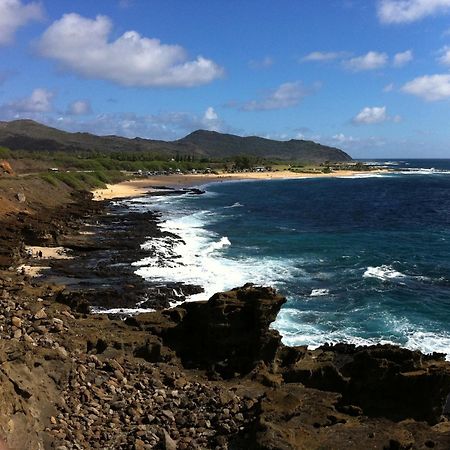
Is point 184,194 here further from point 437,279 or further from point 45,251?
point 437,279

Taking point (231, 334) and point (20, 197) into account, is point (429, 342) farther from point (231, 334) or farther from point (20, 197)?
point (20, 197)

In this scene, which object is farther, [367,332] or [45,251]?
[45,251]

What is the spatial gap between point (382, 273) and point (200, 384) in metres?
25.0

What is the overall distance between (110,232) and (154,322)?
31.3m

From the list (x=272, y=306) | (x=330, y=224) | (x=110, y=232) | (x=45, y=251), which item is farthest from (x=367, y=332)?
(x=330, y=224)

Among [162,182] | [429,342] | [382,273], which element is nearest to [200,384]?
[429,342]

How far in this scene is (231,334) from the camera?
18641mm

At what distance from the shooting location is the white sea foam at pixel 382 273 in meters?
36.6

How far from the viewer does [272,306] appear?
60.6ft

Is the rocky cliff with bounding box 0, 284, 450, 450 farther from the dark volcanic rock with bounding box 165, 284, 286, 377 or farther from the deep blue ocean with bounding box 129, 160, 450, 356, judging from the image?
the deep blue ocean with bounding box 129, 160, 450, 356

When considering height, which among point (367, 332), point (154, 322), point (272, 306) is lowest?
point (367, 332)

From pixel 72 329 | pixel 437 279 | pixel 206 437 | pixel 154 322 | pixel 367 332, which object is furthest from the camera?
pixel 437 279

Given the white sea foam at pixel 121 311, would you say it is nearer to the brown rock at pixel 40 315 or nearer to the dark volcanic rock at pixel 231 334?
the dark volcanic rock at pixel 231 334

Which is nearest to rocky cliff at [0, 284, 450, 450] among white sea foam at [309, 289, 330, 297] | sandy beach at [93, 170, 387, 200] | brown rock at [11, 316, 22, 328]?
brown rock at [11, 316, 22, 328]
